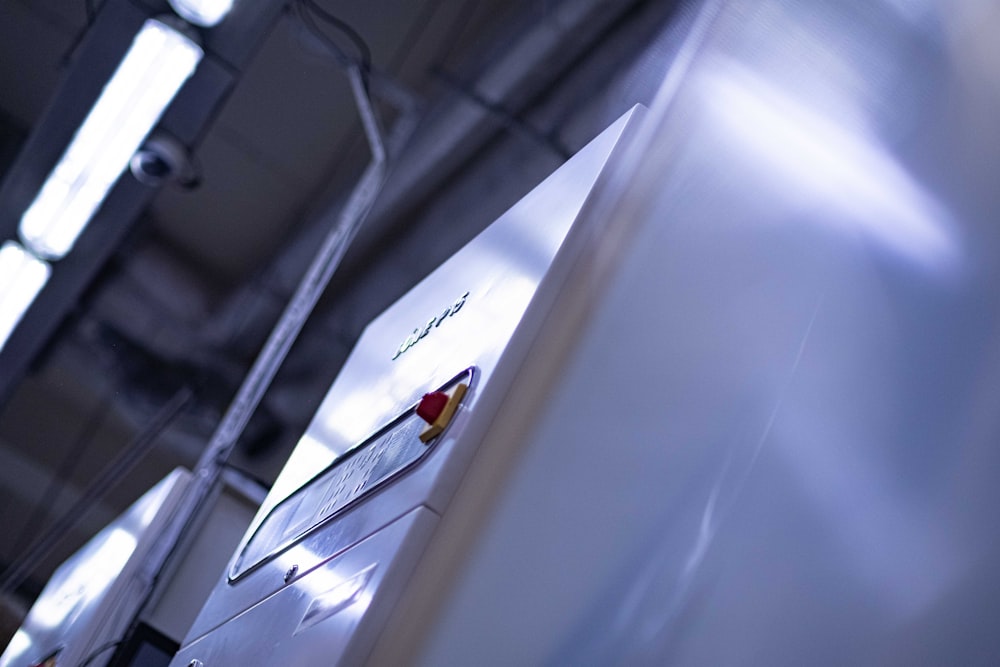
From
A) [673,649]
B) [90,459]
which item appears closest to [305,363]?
[90,459]

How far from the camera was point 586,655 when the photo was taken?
625 mm

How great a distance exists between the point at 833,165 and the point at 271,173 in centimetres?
265

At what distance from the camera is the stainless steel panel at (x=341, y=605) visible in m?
0.69

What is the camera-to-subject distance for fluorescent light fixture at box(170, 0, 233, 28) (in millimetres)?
2225

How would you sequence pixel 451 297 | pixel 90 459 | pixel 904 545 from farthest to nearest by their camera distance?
pixel 90 459
pixel 451 297
pixel 904 545

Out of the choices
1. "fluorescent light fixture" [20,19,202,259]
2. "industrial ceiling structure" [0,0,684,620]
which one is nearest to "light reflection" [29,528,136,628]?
"industrial ceiling structure" [0,0,684,620]

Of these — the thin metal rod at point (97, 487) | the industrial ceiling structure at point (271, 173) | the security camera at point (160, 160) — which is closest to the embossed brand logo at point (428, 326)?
the industrial ceiling structure at point (271, 173)

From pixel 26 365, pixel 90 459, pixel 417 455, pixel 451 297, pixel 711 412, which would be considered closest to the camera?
pixel 711 412

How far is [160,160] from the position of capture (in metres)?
2.58

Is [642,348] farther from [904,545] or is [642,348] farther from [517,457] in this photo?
[904,545]

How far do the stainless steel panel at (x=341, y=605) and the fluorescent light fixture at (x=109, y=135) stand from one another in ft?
5.55

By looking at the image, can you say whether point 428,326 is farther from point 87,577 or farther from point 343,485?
point 87,577

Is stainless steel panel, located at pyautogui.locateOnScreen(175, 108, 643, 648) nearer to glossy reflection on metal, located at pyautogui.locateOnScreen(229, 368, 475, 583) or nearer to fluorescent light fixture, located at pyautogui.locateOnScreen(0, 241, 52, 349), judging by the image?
glossy reflection on metal, located at pyautogui.locateOnScreen(229, 368, 475, 583)

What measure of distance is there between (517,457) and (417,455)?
0.10 meters
